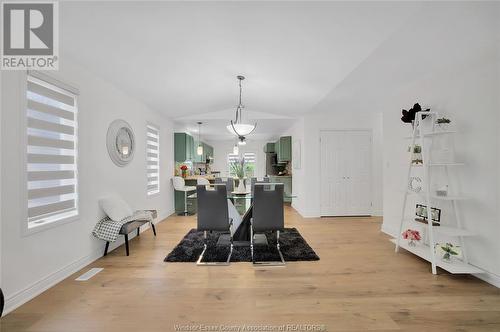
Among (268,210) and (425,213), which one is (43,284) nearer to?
(268,210)

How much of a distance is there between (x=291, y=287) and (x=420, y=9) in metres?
2.71

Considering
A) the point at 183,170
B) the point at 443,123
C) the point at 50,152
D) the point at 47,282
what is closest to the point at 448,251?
the point at 443,123

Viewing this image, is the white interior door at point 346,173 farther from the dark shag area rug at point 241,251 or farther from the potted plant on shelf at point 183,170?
the potted plant on shelf at point 183,170

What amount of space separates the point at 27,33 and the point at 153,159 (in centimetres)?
291

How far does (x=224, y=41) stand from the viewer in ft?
7.84

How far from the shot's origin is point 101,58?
2543mm

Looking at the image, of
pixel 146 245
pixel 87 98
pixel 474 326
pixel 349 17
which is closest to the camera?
pixel 474 326

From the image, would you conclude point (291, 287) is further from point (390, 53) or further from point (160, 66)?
point (160, 66)

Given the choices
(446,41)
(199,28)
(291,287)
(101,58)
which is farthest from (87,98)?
(446,41)

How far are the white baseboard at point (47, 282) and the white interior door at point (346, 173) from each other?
4.46 meters

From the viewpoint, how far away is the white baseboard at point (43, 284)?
1860mm

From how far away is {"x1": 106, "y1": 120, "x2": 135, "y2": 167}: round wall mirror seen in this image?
319cm

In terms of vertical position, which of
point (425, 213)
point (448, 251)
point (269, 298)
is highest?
point (425, 213)

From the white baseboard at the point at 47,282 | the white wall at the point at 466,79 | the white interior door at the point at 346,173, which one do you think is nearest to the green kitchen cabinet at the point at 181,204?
the white baseboard at the point at 47,282
